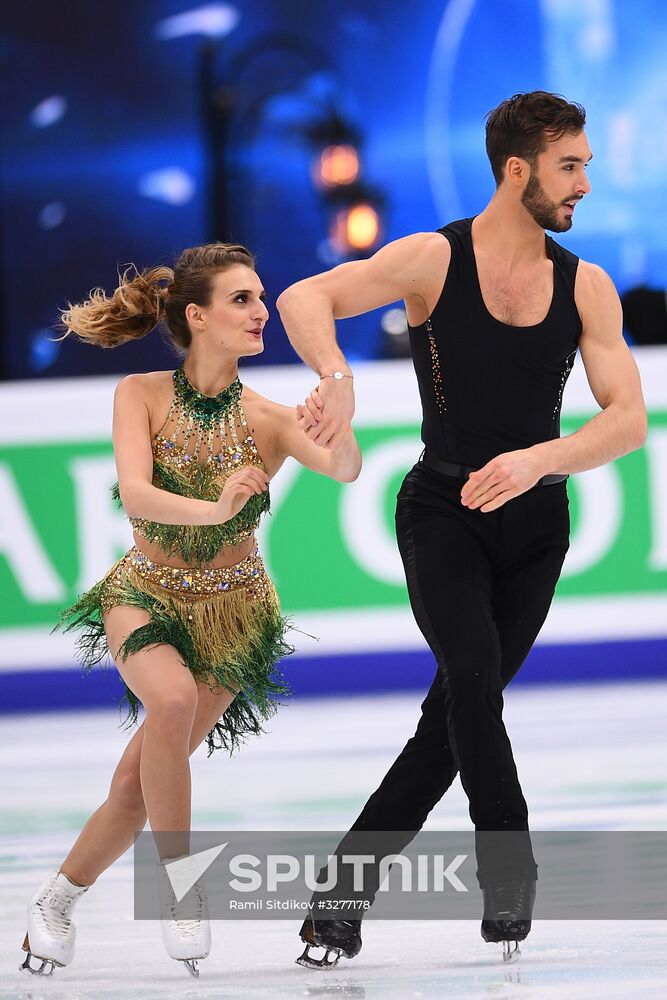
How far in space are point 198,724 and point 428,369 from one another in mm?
818

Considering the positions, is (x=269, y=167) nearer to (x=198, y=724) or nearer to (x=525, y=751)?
(x=525, y=751)

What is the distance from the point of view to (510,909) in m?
2.70

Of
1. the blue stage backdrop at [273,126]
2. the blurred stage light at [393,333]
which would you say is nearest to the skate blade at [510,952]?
the blurred stage light at [393,333]

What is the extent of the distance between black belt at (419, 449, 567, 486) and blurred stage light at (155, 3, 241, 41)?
514 cm

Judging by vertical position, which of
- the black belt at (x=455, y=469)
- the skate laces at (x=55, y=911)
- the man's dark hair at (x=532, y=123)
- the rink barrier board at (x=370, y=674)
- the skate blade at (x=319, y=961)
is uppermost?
the rink barrier board at (x=370, y=674)

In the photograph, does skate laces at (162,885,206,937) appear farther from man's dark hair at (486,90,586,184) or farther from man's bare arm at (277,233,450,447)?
man's dark hair at (486,90,586,184)

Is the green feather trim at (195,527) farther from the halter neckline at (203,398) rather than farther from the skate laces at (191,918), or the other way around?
the skate laces at (191,918)

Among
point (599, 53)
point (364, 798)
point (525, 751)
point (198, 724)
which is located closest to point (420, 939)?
point (198, 724)

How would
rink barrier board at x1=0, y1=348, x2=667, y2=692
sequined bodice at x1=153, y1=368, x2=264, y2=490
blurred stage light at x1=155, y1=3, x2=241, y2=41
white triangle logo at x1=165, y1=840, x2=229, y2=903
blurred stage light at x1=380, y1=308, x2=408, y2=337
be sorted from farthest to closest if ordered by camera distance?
blurred stage light at x1=155, y1=3, x2=241, y2=41 → blurred stage light at x1=380, y1=308, x2=408, y2=337 → rink barrier board at x1=0, y1=348, x2=667, y2=692 → sequined bodice at x1=153, y1=368, x2=264, y2=490 → white triangle logo at x1=165, y1=840, x2=229, y2=903

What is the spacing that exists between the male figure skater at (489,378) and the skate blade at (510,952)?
27 cm

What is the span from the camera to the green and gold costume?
302cm

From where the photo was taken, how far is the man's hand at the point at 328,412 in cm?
A: 275

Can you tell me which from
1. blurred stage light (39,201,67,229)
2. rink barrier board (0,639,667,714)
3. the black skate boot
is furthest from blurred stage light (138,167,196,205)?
the black skate boot

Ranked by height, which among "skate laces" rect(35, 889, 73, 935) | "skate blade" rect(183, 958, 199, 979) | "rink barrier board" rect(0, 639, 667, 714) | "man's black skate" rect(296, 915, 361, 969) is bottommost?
"skate blade" rect(183, 958, 199, 979)
